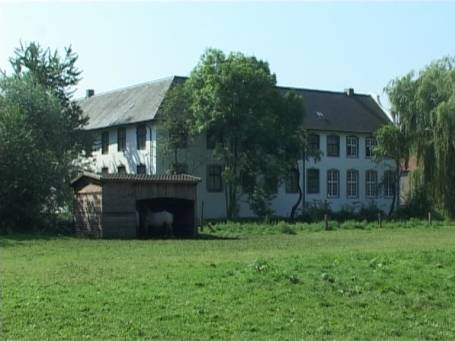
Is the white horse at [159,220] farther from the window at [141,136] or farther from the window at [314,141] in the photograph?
the window at [314,141]

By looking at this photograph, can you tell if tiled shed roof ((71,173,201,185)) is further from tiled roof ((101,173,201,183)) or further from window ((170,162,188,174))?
window ((170,162,188,174))

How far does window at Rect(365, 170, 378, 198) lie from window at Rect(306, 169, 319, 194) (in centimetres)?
560

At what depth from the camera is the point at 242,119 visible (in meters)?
52.8

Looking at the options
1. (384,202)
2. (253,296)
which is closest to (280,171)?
(384,202)

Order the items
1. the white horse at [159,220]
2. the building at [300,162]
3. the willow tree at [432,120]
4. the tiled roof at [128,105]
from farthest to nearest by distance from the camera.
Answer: the tiled roof at [128,105]
the building at [300,162]
the willow tree at [432,120]
the white horse at [159,220]

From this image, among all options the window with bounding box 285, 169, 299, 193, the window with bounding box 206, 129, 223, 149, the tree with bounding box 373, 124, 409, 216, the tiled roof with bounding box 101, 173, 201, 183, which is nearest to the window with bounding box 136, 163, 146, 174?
the window with bounding box 206, 129, 223, 149

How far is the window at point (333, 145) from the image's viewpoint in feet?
208

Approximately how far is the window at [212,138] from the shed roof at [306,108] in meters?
4.16

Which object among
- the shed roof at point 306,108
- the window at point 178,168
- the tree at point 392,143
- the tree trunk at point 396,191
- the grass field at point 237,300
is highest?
the shed roof at point 306,108

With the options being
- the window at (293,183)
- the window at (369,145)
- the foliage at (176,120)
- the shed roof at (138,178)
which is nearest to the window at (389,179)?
the window at (369,145)

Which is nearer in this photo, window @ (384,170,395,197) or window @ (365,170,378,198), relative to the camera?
window @ (384,170,395,197)

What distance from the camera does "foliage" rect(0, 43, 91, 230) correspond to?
37188 millimetres

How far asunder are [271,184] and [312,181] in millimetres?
8096

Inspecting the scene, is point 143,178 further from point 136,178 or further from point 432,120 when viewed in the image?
point 432,120
